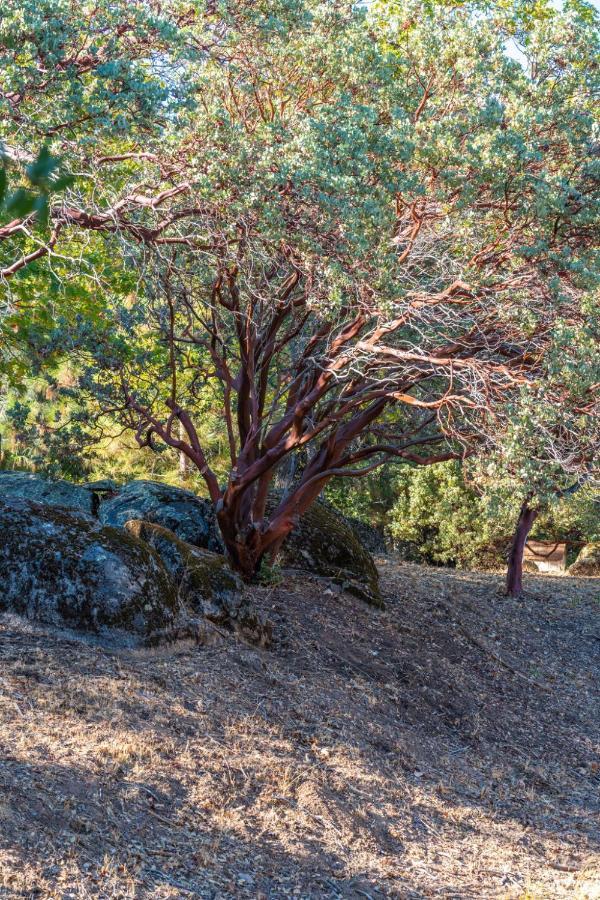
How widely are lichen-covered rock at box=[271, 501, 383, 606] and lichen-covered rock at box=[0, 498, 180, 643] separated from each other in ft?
11.8

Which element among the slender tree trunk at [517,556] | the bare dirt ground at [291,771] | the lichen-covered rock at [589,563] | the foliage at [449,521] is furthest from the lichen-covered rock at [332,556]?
the lichen-covered rock at [589,563]

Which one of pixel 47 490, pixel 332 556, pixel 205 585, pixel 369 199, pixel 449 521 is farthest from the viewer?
pixel 449 521

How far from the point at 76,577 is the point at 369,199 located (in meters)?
3.48

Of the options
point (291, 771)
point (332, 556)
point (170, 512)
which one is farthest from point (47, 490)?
point (291, 771)

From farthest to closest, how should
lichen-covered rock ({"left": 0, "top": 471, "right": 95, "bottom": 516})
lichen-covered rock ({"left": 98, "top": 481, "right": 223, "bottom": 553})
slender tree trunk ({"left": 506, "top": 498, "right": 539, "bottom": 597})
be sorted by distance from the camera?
slender tree trunk ({"left": 506, "top": 498, "right": 539, "bottom": 597}), lichen-covered rock ({"left": 0, "top": 471, "right": 95, "bottom": 516}), lichen-covered rock ({"left": 98, "top": 481, "right": 223, "bottom": 553})

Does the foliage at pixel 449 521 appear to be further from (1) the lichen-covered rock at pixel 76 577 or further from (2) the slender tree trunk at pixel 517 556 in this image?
(1) the lichen-covered rock at pixel 76 577

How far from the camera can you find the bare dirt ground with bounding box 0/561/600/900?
13.4ft

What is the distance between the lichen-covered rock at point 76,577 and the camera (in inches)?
245

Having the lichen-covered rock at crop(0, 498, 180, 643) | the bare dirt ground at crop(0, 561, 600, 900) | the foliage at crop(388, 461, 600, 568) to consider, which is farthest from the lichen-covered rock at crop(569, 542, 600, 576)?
the lichen-covered rock at crop(0, 498, 180, 643)

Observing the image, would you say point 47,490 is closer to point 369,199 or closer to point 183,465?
point 369,199

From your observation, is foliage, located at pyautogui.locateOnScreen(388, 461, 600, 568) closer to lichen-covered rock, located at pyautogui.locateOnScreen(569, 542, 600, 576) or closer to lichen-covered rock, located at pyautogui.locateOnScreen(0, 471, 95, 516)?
lichen-covered rock, located at pyautogui.locateOnScreen(569, 542, 600, 576)

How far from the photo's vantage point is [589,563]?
18.1 meters

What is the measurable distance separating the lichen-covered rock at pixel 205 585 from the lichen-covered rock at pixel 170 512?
1429 millimetres

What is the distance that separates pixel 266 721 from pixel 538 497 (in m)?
2.89
